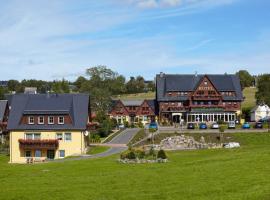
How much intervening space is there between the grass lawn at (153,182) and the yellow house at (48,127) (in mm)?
25284

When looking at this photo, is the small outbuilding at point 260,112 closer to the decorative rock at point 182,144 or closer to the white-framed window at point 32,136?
the decorative rock at point 182,144

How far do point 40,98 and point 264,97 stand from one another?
6847 cm

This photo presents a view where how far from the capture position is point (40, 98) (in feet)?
231

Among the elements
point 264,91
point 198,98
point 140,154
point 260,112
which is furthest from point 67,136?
point 264,91

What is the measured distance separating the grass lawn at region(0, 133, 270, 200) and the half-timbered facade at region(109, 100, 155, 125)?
7429 cm

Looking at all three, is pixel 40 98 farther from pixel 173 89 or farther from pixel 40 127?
pixel 173 89

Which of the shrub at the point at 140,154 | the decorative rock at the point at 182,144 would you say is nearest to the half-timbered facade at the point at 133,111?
the decorative rock at the point at 182,144

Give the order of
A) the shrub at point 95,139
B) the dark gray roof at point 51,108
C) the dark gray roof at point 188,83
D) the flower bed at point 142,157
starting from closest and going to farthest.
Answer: the flower bed at point 142,157 → the dark gray roof at point 51,108 → the shrub at point 95,139 → the dark gray roof at point 188,83

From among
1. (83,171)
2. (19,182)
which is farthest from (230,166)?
(19,182)

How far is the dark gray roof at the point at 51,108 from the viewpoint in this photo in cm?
6731

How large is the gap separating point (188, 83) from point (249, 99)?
57076 millimetres

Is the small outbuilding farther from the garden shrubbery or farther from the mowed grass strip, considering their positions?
the garden shrubbery

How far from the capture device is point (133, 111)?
116688mm

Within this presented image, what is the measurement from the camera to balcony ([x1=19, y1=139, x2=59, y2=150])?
215ft
